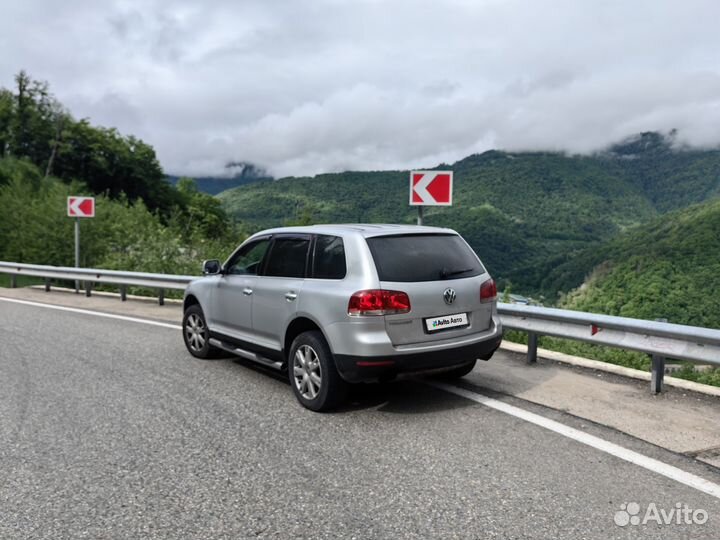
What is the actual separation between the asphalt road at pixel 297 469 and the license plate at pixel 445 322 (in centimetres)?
71

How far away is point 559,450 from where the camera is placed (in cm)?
426

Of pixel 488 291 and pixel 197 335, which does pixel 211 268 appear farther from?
pixel 488 291

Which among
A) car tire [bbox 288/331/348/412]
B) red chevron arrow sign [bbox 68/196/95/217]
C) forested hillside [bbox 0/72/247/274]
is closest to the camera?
car tire [bbox 288/331/348/412]

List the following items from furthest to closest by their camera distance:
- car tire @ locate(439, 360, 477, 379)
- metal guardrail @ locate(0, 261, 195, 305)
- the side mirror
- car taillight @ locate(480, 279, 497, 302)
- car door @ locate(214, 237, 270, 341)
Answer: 1. metal guardrail @ locate(0, 261, 195, 305)
2. the side mirror
3. car door @ locate(214, 237, 270, 341)
4. car tire @ locate(439, 360, 477, 379)
5. car taillight @ locate(480, 279, 497, 302)

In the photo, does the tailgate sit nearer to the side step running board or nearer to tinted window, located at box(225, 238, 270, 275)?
the side step running board

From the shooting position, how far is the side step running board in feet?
19.2

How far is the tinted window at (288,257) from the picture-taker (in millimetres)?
5713

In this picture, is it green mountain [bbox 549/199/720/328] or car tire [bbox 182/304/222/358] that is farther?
green mountain [bbox 549/199/720/328]

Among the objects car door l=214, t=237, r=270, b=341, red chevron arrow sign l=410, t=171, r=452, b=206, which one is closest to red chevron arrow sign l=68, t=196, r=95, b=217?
red chevron arrow sign l=410, t=171, r=452, b=206

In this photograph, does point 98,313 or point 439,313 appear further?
point 98,313

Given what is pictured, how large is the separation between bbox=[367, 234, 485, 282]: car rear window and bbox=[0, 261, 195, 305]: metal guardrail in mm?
5847

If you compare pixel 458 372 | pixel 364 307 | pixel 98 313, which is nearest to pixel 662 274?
pixel 98 313

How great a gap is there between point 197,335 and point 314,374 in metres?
2.54

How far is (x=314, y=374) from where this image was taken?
17.3 feet
